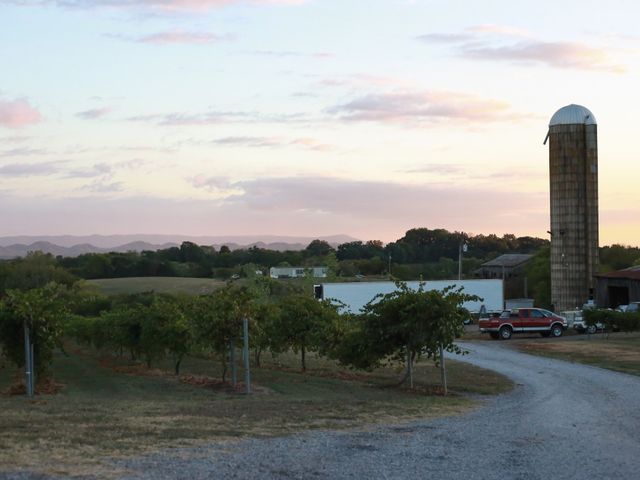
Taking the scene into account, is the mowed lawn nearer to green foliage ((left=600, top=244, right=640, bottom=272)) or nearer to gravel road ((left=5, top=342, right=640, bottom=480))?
gravel road ((left=5, top=342, right=640, bottom=480))

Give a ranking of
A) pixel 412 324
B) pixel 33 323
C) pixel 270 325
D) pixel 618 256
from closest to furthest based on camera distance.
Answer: pixel 33 323
pixel 412 324
pixel 270 325
pixel 618 256

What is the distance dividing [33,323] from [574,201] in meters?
49.4

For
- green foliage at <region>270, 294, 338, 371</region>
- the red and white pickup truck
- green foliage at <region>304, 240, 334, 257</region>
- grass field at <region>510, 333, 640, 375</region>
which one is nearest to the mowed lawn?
green foliage at <region>270, 294, 338, 371</region>

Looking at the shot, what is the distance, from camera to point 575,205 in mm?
63438

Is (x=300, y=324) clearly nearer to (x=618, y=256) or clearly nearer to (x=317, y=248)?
(x=618, y=256)

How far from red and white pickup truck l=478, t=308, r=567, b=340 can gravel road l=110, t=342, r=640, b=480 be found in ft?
95.5

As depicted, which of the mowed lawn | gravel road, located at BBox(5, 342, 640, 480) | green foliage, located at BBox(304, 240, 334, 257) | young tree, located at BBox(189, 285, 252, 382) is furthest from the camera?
green foliage, located at BBox(304, 240, 334, 257)

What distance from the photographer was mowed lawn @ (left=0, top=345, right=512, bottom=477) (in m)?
12.4

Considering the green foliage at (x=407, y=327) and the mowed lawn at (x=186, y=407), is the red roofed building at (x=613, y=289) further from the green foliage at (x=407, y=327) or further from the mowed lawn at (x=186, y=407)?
the green foliage at (x=407, y=327)

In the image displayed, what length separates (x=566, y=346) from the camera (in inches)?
1558

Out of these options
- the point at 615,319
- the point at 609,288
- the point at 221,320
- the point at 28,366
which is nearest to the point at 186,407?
the point at 28,366

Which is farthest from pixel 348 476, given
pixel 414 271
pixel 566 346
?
pixel 414 271

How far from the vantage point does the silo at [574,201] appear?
63312 mm

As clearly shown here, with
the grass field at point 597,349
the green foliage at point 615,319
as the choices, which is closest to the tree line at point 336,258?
the green foliage at point 615,319
